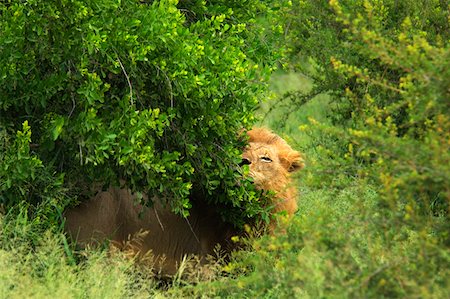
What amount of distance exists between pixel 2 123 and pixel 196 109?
59.7 inches

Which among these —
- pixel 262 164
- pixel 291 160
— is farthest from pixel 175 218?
pixel 291 160

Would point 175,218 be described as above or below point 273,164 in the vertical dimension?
below

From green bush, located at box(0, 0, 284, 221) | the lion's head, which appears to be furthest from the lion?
green bush, located at box(0, 0, 284, 221)

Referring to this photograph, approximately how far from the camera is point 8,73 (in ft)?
26.0

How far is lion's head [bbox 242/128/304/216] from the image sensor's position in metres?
9.15

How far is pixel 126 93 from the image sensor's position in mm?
8148

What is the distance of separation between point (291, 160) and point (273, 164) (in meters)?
0.31

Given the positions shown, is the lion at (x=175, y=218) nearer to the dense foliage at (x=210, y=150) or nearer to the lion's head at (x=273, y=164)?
the lion's head at (x=273, y=164)

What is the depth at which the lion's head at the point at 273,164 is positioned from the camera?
9148 mm

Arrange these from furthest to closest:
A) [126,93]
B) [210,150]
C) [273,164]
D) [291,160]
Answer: [291,160] → [273,164] → [210,150] → [126,93]

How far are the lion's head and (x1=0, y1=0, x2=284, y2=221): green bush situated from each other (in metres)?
0.36

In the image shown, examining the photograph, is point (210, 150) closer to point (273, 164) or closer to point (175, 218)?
point (273, 164)

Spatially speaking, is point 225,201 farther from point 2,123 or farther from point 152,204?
point 2,123

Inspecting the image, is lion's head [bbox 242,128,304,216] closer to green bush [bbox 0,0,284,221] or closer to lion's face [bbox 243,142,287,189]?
lion's face [bbox 243,142,287,189]
